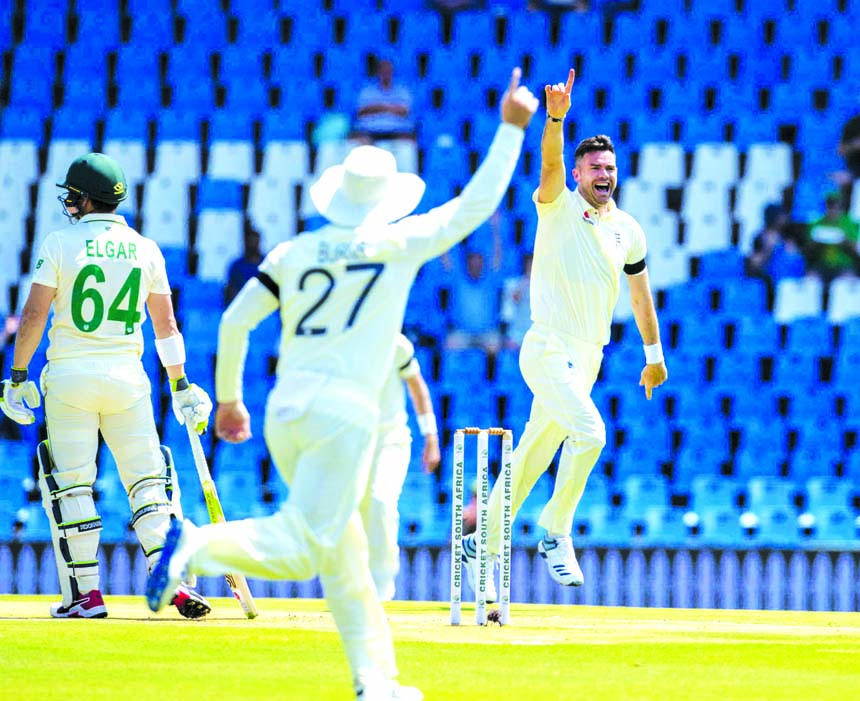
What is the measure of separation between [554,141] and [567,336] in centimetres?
114

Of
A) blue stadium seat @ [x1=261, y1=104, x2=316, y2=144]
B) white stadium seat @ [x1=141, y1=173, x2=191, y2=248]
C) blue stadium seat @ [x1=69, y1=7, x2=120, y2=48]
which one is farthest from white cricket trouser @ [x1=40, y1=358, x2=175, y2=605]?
blue stadium seat @ [x1=69, y1=7, x2=120, y2=48]

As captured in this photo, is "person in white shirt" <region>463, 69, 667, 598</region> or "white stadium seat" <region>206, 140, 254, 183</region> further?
"white stadium seat" <region>206, 140, 254, 183</region>

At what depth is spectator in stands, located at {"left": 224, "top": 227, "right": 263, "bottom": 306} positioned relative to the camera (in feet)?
56.3

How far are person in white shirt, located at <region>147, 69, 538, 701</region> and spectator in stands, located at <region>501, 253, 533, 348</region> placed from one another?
11.0 meters

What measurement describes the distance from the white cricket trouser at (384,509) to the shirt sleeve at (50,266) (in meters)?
2.50

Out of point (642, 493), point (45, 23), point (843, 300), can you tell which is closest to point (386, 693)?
point (642, 493)

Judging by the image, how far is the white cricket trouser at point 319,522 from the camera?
550 cm

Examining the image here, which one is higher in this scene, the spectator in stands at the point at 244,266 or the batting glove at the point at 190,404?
the spectator in stands at the point at 244,266

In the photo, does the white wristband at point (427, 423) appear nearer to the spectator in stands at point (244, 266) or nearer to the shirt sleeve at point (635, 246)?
the shirt sleeve at point (635, 246)

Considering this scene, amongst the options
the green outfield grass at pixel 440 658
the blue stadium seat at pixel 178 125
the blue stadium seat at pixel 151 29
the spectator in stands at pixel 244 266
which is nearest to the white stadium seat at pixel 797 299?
the spectator in stands at pixel 244 266

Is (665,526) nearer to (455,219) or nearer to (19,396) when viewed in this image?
(19,396)

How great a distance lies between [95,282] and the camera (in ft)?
27.6

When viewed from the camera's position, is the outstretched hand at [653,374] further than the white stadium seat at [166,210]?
No

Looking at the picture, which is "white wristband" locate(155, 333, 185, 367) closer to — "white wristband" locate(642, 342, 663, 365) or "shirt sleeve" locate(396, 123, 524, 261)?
"white wristband" locate(642, 342, 663, 365)
